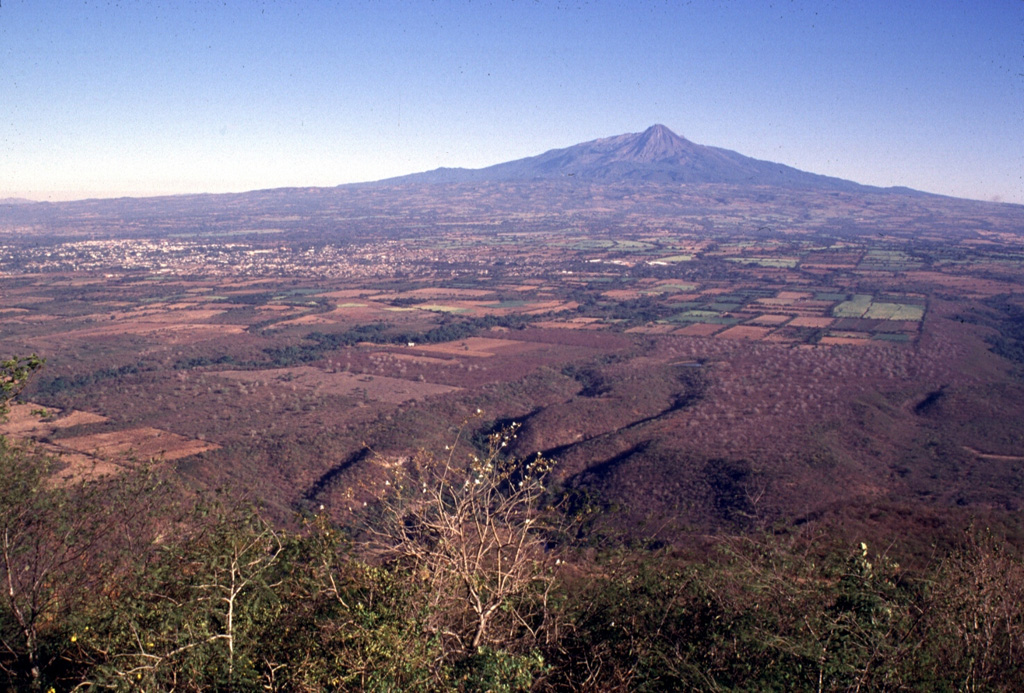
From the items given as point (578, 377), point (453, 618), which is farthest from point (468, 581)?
point (578, 377)

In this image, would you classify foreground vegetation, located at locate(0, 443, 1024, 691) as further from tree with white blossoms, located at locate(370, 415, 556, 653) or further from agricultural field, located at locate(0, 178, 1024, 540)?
agricultural field, located at locate(0, 178, 1024, 540)

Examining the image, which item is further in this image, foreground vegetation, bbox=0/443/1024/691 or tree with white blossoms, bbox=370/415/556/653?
tree with white blossoms, bbox=370/415/556/653

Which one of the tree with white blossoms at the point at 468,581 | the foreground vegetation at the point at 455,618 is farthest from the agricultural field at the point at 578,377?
the foreground vegetation at the point at 455,618

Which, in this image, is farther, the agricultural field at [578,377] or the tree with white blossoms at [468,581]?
the agricultural field at [578,377]

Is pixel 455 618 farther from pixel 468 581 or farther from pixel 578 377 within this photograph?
pixel 578 377

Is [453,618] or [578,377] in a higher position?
[453,618]

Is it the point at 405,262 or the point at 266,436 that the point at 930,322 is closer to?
the point at 266,436

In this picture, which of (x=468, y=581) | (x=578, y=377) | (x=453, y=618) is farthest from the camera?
(x=578, y=377)

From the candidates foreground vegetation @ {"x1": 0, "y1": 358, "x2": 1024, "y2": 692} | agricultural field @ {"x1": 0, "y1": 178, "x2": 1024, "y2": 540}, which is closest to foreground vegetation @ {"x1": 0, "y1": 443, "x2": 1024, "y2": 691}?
foreground vegetation @ {"x1": 0, "y1": 358, "x2": 1024, "y2": 692}

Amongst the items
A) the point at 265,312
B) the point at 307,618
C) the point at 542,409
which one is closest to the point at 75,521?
the point at 307,618

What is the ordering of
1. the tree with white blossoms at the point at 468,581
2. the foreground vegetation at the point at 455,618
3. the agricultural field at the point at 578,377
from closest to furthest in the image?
the foreground vegetation at the point at 455,618, the tree with white blossoms at the point at 468,581, the agricultural field at the point at 578,377

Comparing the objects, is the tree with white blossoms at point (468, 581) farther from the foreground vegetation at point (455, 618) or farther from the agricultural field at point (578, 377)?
the agricultural field at point (578, 377)
